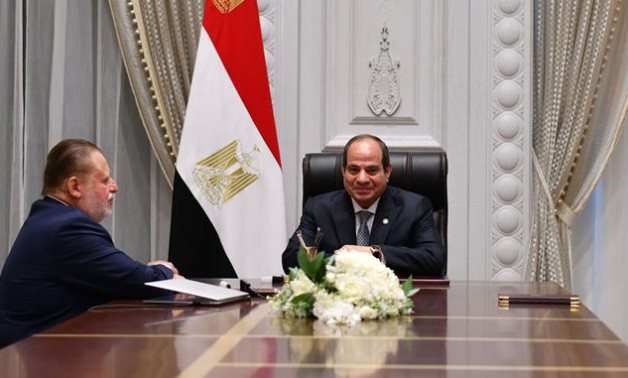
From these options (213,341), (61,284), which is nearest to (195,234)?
(61,284)

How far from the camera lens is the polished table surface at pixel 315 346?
4.93ft

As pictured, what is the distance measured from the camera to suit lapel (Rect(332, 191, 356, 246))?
396cm

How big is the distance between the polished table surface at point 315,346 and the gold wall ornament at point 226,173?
2.19 meters

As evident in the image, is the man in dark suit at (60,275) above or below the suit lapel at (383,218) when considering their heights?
below

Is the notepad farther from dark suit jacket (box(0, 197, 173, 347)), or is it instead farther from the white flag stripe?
the white flag stripe

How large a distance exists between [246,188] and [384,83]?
938 mm

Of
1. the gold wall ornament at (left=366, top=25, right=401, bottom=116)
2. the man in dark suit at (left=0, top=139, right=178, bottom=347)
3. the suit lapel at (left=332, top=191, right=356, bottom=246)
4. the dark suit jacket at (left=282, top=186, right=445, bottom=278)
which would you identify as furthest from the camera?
the gold wall ornament at (left=366, top=25, right=401, bottom=116)

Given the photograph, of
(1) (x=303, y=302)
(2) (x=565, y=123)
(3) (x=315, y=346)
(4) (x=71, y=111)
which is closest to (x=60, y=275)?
(1) (x=303, y=302)

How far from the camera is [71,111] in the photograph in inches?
194

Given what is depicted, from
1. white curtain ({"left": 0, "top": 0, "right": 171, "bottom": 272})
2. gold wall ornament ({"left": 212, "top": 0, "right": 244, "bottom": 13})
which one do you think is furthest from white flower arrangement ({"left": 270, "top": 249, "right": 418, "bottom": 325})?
white curtain ({"left": 0, "top": 0, "right": 171, "bottom": 272})

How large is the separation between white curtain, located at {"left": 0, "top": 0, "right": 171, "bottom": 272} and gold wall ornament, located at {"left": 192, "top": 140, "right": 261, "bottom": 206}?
20.8 inches

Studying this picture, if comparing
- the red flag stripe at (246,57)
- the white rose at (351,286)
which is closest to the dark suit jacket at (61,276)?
the white rose at (351,286)

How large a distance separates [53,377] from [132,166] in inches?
146

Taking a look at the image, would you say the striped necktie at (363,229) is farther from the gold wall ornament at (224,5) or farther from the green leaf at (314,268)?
the green leaf at (314,268)
